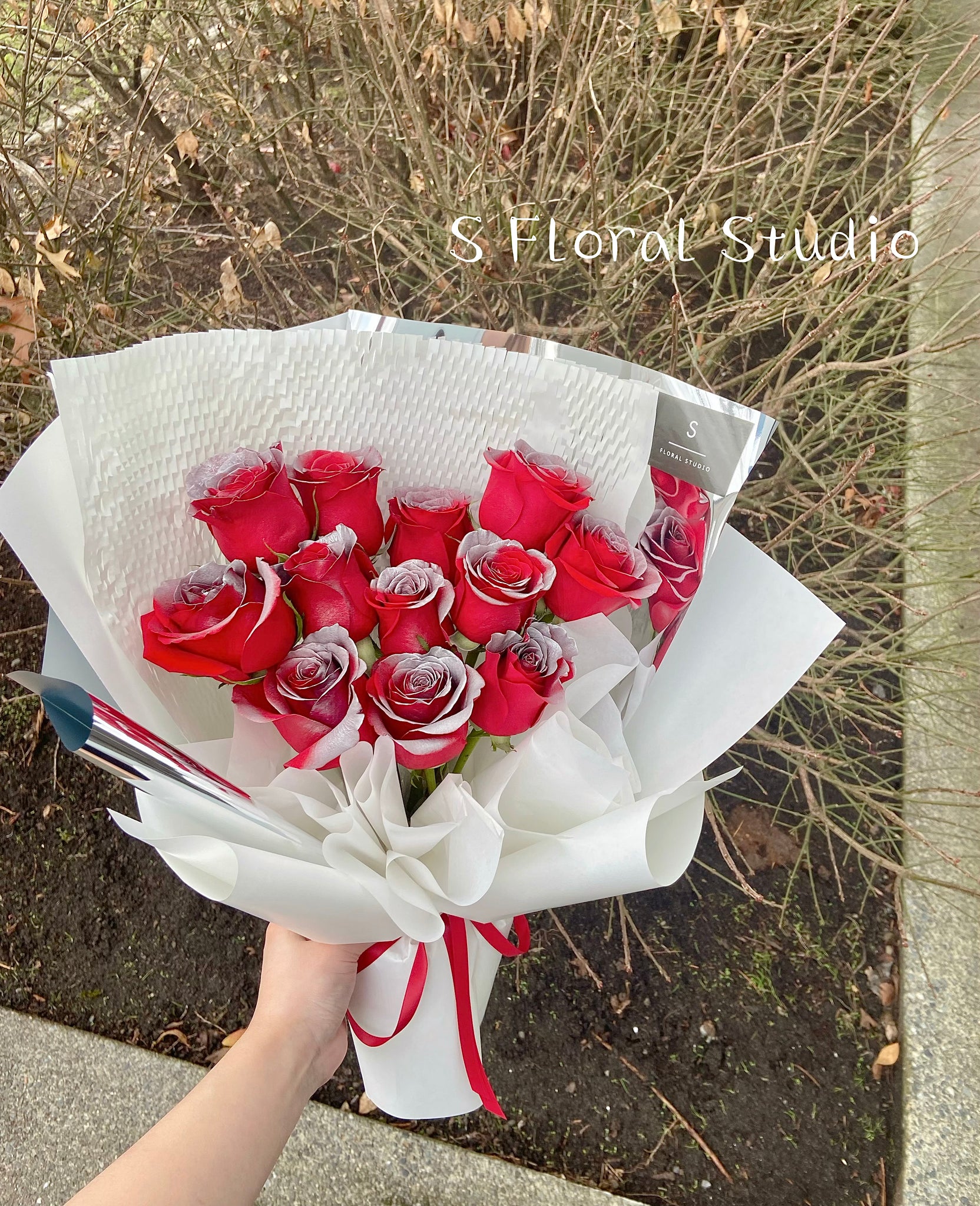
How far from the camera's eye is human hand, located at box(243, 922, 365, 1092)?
113 centimetres

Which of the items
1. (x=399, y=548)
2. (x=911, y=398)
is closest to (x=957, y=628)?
(x=911, y=398)

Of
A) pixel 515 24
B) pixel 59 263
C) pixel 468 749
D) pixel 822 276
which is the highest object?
pixel 515 24

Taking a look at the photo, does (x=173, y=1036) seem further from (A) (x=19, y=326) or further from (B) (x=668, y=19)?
(B) (x=668, y=19)

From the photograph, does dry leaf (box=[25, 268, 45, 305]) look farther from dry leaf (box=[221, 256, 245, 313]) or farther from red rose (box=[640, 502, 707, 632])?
red rose (box=[640, 502, 707, 632])

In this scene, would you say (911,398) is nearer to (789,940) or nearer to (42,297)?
(789,940)

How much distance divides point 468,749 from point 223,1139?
58 cm

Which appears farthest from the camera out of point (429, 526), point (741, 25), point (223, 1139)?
point (741, 25)

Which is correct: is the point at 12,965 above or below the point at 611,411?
below

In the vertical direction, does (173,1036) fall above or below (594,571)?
Answer: below

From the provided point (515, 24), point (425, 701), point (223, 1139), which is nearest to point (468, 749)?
point (425, 701)

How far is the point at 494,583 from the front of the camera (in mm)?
832

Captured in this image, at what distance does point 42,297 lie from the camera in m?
1.71

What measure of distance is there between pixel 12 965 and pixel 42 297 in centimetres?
152

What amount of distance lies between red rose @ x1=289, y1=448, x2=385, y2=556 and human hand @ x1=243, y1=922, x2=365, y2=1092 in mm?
618
